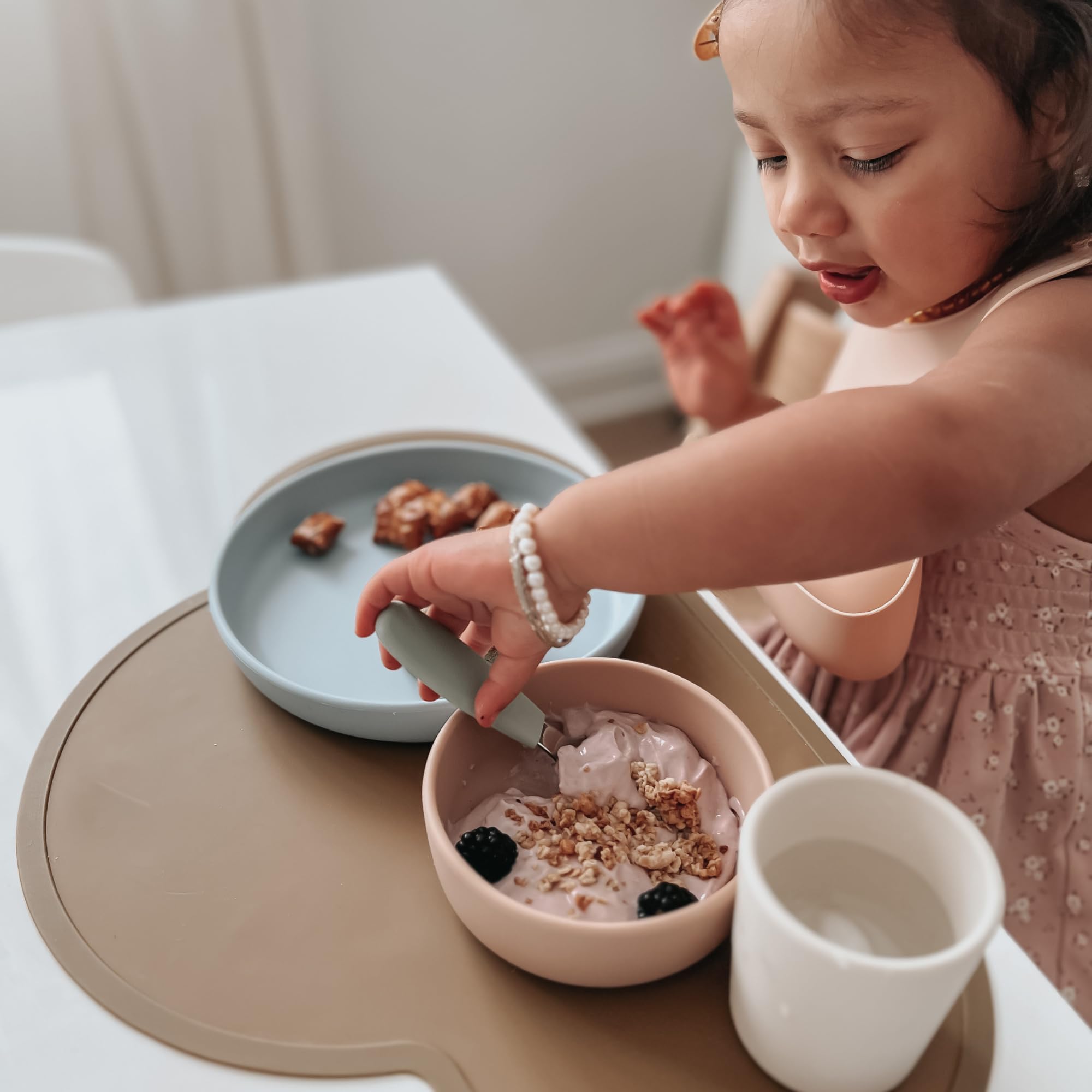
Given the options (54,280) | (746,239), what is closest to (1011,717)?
(54,280)

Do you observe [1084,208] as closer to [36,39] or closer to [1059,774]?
[1059,774]

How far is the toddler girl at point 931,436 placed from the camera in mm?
462

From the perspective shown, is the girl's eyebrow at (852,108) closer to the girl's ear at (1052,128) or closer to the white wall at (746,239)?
the girl's ear at (1052,128)

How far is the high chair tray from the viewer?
0.48 metres

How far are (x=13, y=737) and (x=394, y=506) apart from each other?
0.35 m

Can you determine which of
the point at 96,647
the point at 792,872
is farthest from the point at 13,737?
the point at 792,872

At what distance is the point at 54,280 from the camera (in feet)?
4.11

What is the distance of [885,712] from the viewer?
2.58 feet

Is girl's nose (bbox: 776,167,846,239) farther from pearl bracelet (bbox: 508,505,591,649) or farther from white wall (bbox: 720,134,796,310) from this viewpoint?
white wall (bbox: 720,134,796,310)

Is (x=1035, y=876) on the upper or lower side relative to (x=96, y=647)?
lower

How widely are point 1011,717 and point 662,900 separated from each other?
1.31 ft

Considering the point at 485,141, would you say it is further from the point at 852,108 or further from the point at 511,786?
the point at 511,786

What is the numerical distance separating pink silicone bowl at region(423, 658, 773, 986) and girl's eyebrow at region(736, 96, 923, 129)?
1.07ft

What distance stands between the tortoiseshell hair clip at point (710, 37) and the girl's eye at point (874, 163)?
11cm
